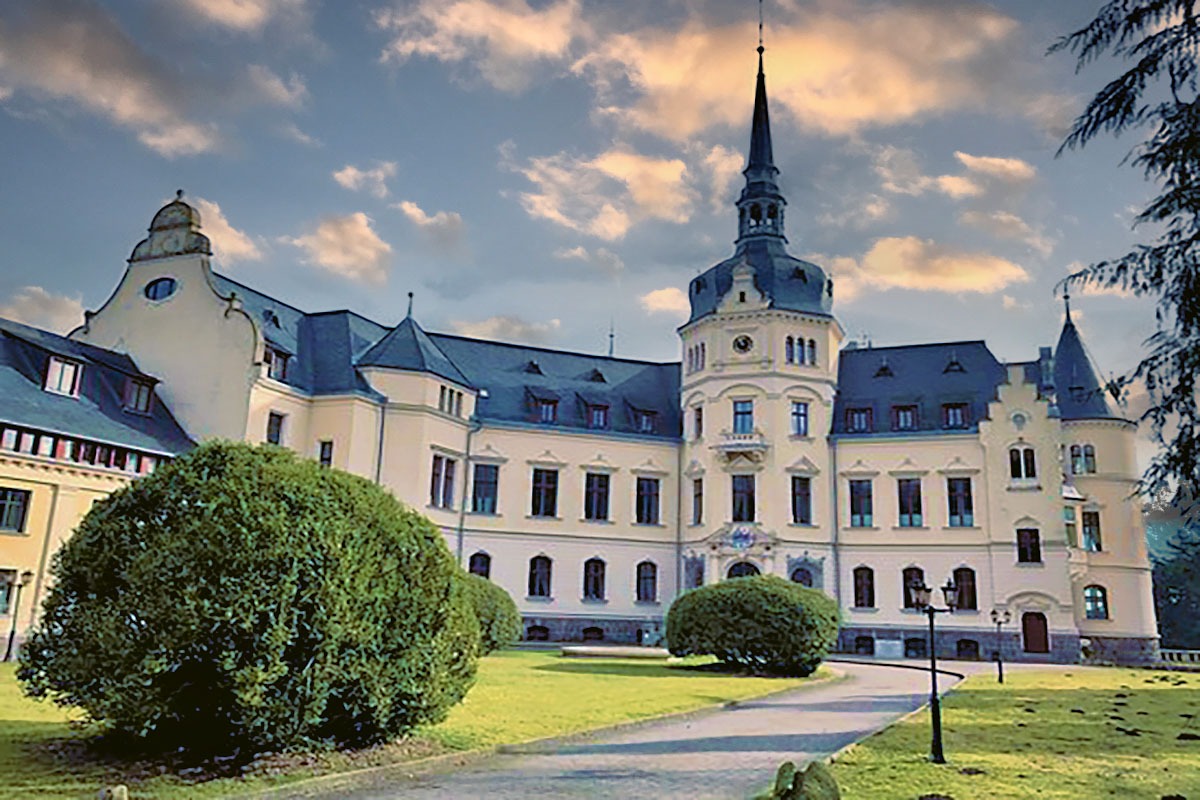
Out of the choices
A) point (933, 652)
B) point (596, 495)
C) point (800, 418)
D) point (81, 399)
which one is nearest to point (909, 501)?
point (800, 418)

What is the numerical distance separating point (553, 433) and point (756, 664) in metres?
20.0

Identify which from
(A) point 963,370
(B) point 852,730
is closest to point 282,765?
(B) point 852,730

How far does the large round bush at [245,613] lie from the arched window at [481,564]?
30.3 m

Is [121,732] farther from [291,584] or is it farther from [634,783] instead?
[634,783]

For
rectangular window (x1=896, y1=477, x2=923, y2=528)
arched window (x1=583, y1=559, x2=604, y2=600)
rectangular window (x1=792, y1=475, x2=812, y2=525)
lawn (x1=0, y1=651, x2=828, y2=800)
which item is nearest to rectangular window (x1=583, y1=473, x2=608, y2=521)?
arched window (x1=583, y1=559, x2=604, y2=600)

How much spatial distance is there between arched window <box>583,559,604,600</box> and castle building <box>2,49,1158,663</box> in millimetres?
106

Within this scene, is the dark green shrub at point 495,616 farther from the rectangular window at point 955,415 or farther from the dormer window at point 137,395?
the rectangular window at point 955,415

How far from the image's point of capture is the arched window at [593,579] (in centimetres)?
4369

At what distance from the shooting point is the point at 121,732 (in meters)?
11.4

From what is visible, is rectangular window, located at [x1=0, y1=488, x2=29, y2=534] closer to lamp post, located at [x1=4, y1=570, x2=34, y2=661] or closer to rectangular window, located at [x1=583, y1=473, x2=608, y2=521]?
lamp post, located at [x1=4, y1=570, x2=34, y2=661]

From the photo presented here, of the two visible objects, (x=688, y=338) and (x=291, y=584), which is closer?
(x=291, y=584)

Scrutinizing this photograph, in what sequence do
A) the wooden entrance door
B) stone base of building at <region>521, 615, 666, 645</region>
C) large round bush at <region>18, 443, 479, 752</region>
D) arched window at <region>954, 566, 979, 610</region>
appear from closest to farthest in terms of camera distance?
large round bush at <region>18, 443, 479, 752</region> < the wooden entrance door < arched window at <region>954, 566, 979, 610</region> < stone base of building at <region>521, 615, 666, 645</region>

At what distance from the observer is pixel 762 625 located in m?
25.9

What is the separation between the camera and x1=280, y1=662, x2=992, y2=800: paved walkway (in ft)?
33.1
